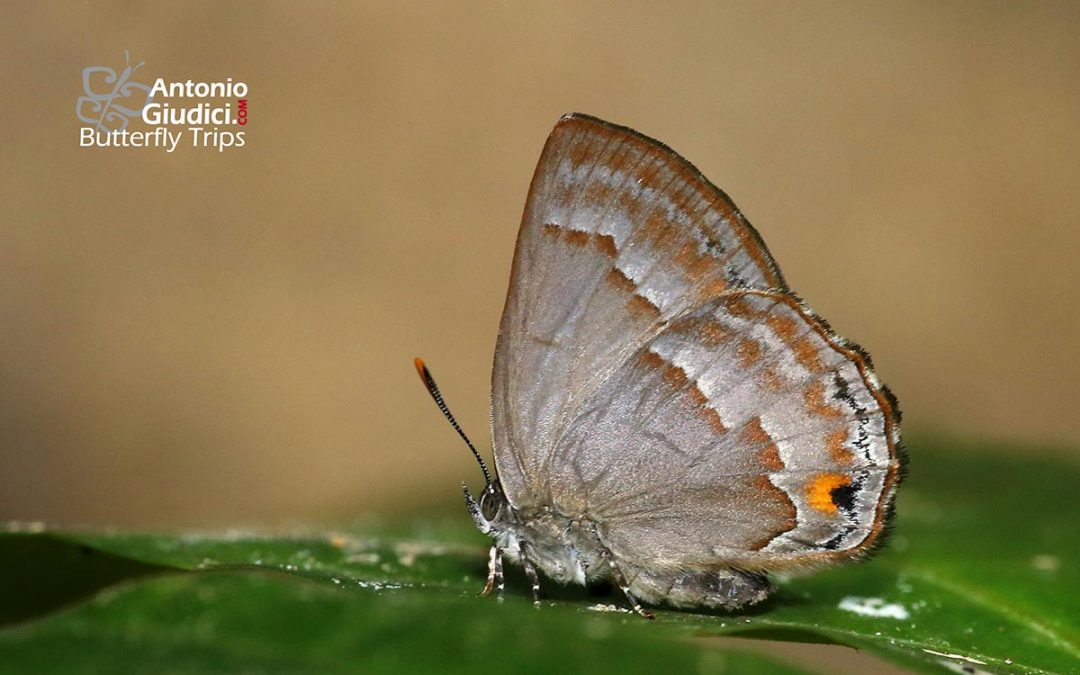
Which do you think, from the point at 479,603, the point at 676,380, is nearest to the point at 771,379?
the point at 676,380

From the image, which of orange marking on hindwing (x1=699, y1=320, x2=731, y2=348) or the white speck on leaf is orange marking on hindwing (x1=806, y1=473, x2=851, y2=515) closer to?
the white speck on leaf

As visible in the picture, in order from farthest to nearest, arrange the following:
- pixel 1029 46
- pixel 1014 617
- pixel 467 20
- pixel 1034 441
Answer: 1. pixel 1029 46
2. pixel 467 20
3. pixel 1034 441
4. pixel 1014 617

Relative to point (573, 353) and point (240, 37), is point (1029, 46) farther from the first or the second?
point (573, 353)

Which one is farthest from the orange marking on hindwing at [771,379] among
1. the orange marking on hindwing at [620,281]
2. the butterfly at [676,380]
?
the orange marking on hindwing at [620,281]

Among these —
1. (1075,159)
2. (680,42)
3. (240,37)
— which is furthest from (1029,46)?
(240,37)

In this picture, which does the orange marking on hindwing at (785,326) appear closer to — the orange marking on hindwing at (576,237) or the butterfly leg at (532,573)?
the orange marking on hindwing at (576,237)

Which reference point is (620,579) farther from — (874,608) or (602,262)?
(602,262)
